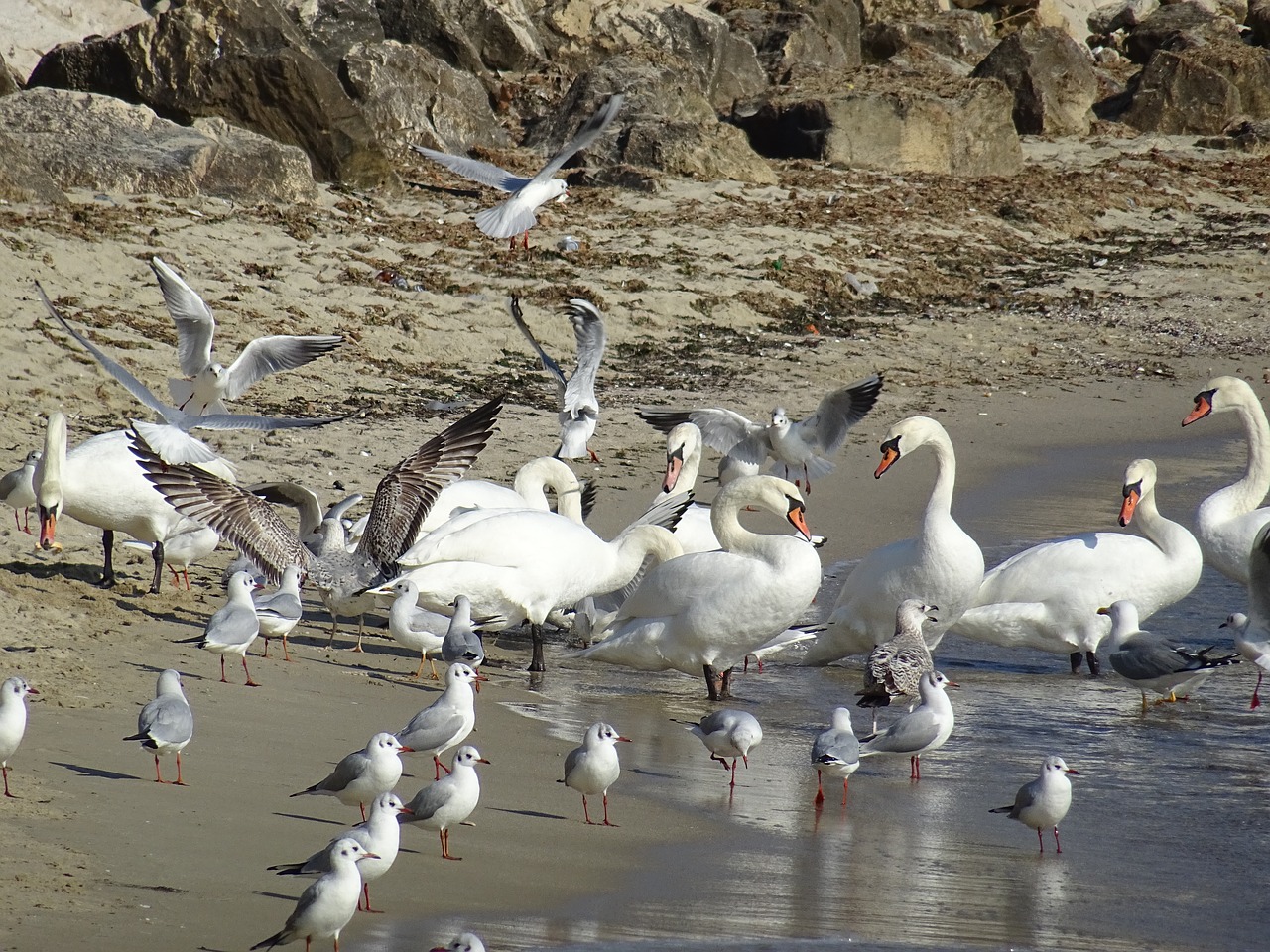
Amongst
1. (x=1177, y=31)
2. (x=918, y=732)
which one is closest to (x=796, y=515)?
(x=918, y=732)

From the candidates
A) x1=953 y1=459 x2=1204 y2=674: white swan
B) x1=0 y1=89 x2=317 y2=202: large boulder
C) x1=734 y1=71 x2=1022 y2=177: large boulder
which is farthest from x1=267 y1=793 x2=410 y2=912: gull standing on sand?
x1=734 y1=71 x2=1022 y2=177: large boulder

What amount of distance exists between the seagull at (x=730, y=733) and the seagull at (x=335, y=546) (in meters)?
2.39

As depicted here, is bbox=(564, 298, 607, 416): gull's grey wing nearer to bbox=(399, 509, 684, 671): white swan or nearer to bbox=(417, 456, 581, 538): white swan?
bbox=(417, 456, 581, 538): white swan

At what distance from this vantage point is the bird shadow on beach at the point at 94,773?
5.30 m

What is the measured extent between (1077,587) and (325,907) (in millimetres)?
5684

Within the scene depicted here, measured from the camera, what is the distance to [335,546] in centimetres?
845

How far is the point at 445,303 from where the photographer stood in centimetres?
1423

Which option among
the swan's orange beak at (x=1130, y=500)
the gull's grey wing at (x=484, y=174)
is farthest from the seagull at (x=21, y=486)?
the gull's grey wing at (x=484, y=174)

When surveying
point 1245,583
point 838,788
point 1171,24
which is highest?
point 1171,24

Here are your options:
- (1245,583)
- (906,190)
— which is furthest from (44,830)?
(906,190)

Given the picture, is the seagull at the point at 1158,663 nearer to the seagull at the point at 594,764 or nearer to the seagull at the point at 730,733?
the seagull at the point at 730,733

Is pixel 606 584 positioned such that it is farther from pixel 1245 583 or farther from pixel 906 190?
pixel 906 190

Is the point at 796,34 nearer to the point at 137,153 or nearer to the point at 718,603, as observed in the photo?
the point at 137,153

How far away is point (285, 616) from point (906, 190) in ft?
48.2
